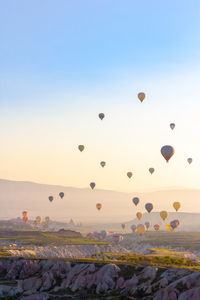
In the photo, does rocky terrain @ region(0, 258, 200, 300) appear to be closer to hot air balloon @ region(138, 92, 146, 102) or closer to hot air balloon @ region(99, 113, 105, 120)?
hot air balloon @ region(138, 92, 146, 102)

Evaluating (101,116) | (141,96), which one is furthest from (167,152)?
(101,116)

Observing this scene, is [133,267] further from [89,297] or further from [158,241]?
[158,241]

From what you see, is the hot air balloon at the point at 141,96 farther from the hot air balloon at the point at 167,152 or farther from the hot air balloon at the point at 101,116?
the hot air balloon at the point at 167,152

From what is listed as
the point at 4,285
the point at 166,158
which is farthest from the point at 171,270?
the point at 166,158

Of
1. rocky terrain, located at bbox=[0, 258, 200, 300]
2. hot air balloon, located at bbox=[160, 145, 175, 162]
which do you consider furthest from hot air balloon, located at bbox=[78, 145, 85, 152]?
rocky terrain, located at bbox=[0, 258, 200, 300]

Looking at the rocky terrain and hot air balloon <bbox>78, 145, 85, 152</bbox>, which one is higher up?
hot air balloon <bbox>78, 145, 85, 152</bbox>

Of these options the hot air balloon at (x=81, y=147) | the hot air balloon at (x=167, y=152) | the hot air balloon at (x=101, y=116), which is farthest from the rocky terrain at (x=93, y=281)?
the hot air balloon at (x=81, y=147)

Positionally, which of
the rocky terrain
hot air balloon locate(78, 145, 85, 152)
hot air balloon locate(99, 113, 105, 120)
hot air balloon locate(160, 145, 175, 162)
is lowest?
the rocky terrain

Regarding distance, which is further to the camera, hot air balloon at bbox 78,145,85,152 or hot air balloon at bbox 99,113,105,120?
hot air balloon at bbox 78,145,85,152
